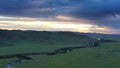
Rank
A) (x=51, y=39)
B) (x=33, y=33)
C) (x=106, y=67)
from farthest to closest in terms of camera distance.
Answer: (x=33, y=33)
(x=51, y=39)
(x=106, y=67)

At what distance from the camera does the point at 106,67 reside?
39688mm

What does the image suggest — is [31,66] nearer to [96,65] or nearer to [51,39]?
[96,65]

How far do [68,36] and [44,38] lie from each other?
17.8 meters

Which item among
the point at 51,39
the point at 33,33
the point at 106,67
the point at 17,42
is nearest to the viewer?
the point at 106,67

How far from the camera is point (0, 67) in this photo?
135 ft

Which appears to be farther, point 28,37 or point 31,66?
point 28,37

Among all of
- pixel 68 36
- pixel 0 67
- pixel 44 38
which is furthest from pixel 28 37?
pixel 0 67

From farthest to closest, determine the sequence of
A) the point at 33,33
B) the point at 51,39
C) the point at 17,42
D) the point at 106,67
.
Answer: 1. the point at 33,33
2. the point at 51,39
3. the point at 17,42
4. the point at 106,67

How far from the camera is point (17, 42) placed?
342ft

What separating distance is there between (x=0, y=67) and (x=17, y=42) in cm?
6348

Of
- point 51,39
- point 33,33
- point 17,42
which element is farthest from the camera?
point 33,33

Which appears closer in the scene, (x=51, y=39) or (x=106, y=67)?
(x=106, y=67)

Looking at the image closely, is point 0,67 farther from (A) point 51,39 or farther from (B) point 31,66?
(A) point 51,39

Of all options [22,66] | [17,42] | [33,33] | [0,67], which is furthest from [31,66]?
[33,33]
